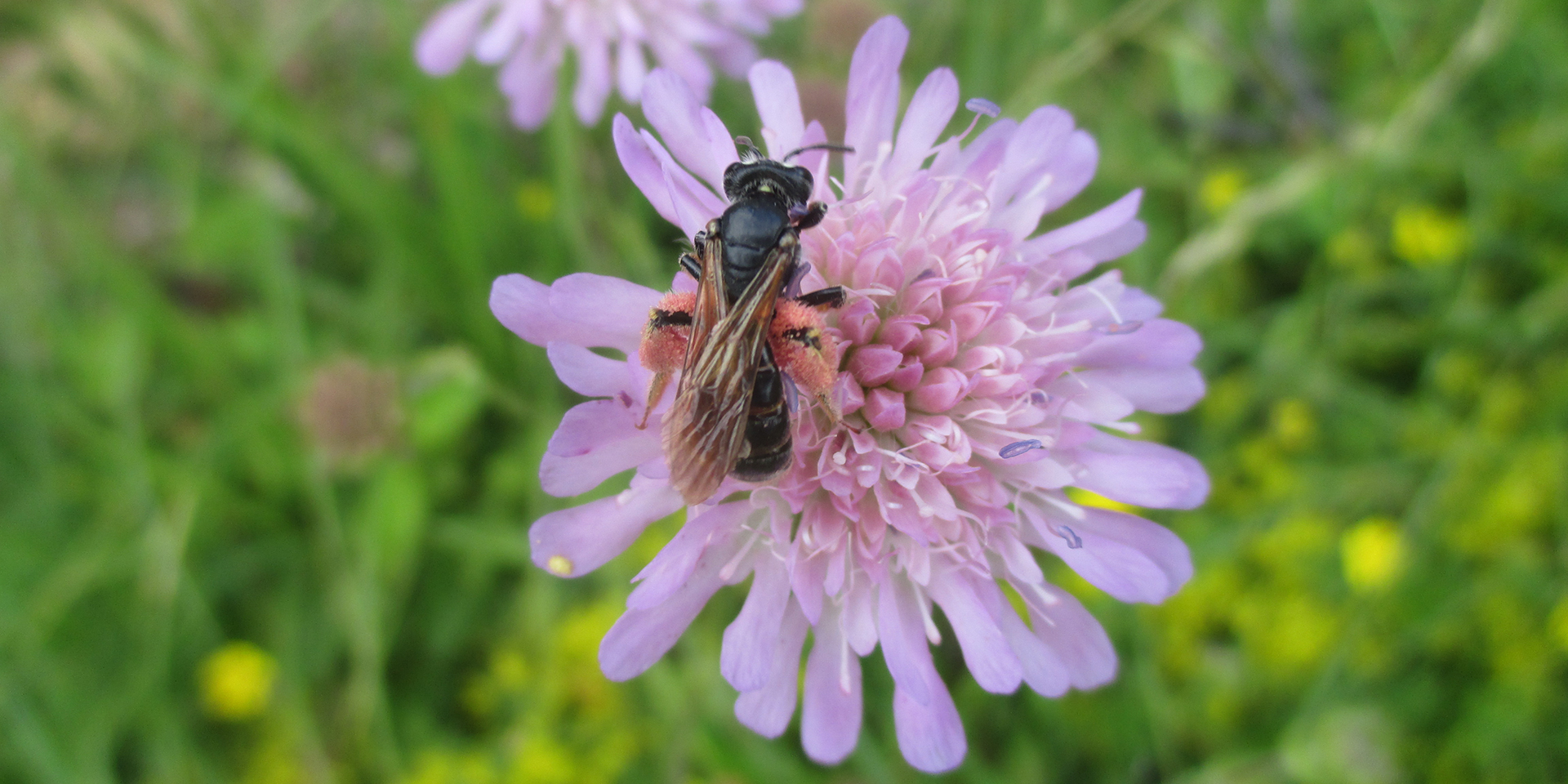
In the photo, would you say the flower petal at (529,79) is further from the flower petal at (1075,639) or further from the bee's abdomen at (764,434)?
the flower petal at (1075,639)

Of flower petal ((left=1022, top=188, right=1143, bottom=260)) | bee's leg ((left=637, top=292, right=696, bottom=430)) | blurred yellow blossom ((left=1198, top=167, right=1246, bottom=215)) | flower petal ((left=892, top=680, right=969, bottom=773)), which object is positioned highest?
blurred yellow blossom ((left=1198, top=167, right=1246, bottom=215))

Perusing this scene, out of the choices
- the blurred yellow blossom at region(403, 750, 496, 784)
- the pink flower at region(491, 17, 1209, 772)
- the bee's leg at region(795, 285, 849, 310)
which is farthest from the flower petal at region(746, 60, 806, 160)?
the blurred yellow blossom at region(403, 750, 496, 784)

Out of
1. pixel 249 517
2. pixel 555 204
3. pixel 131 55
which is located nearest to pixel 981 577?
pixel 555 204

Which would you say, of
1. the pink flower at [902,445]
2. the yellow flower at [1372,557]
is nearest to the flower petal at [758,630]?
the pink flower at [902,445]

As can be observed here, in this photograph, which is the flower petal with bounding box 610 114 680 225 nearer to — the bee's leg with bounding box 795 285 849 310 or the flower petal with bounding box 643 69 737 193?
the flower petal with bounding box 643 69 737 193

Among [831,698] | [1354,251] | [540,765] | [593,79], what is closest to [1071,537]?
[831,698]
